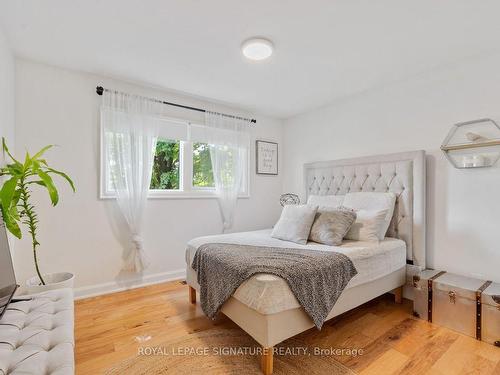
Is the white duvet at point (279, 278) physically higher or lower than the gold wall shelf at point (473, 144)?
→ lower

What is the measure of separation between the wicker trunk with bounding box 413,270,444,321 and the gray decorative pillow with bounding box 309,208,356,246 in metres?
0.74

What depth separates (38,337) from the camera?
44.4 inches

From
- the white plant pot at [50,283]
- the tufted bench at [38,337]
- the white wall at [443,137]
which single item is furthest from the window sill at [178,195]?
the white wall at [443,137]

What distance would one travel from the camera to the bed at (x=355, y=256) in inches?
60.8

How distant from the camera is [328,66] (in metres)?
2.53

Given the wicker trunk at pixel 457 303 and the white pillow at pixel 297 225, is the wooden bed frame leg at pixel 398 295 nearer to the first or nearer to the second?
the wicker trunk at pixel 457 303

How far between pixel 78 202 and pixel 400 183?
336 cm

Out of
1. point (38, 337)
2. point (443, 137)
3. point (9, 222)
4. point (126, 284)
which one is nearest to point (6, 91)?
point (9, 222)

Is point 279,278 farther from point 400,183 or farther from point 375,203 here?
point 400,183

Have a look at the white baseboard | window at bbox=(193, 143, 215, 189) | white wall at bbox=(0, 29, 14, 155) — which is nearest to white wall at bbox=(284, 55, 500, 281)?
window at bbox=(193, 143, 215, 189)

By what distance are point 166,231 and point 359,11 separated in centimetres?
289

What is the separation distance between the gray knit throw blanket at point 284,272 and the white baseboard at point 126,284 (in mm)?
1220

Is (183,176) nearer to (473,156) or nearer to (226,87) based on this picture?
(226,87)

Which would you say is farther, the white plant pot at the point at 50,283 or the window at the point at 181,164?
the window at the point at 181,164
